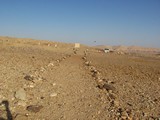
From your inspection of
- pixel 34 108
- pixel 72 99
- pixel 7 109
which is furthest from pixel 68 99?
pixel 7 109

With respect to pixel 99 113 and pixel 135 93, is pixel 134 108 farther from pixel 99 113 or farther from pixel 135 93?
pixel 135 93

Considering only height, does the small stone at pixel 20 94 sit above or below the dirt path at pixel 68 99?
above

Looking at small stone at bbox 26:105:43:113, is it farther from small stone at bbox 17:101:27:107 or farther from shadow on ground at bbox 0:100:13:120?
shadow on ground at bbox 0:100:13:120

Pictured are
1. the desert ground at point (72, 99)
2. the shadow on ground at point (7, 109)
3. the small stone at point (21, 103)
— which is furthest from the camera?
the small stone at point (21, 103)

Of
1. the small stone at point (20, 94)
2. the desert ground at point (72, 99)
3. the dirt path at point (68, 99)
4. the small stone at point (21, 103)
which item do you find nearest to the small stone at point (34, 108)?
the desert ground at point (72, 99)

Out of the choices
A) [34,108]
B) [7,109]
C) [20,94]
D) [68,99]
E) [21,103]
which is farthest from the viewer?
[68,99]

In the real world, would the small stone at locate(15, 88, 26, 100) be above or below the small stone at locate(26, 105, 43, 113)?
above

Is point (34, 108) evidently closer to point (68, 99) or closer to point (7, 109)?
point (7, 109)

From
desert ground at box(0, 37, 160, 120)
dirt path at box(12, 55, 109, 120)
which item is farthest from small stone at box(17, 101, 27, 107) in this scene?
dirt path at box(12, 55, 109, 120)

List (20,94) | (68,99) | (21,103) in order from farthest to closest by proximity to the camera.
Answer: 1. (68,99)
2. (20,94)
3. (21,103)

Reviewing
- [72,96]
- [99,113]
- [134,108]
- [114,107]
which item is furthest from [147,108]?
[72,96]

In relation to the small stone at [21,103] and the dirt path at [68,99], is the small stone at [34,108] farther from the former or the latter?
the small stone at [21,103]

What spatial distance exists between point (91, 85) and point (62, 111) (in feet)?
12.9

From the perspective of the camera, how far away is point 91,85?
38.4 feet
